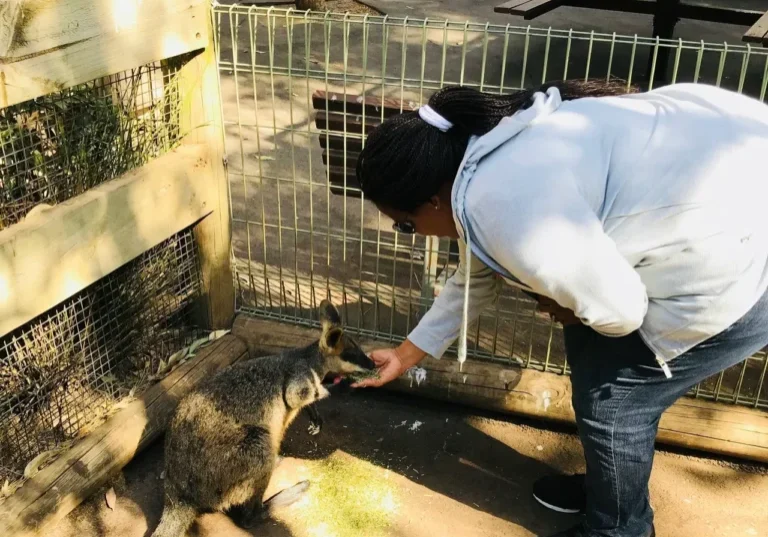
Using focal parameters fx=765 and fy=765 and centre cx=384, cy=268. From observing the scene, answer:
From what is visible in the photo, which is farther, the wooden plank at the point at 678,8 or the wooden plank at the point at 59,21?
the wooden plank at the point at 678,8

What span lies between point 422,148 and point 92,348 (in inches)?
75.8

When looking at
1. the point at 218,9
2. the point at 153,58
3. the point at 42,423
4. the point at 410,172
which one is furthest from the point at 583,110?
the point at 42,423

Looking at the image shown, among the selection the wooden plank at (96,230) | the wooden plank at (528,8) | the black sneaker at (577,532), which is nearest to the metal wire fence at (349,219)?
the wooden plank at (96,230)

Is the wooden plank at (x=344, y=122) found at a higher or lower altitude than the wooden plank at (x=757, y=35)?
lower

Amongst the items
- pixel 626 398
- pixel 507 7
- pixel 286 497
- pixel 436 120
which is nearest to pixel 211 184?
pixel 286 497

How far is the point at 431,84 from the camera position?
3.01 meters

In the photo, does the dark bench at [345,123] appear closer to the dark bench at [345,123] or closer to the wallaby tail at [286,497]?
the dark bench at [345,123]

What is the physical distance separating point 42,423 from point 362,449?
1.26 metres

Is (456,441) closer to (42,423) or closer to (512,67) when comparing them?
(42,423)

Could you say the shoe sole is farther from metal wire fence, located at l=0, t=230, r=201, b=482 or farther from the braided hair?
metal wire fence, located at l=0, t=230, r=201, b=482

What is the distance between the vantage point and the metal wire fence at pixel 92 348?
9.07ft

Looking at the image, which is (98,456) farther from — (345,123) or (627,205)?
(627,205)

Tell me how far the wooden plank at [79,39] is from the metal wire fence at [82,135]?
0.27m

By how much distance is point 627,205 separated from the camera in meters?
1.80
